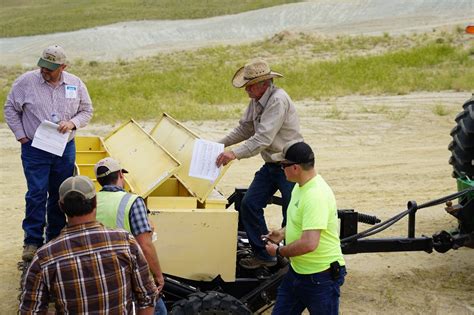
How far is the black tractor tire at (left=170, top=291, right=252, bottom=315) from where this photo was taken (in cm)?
562

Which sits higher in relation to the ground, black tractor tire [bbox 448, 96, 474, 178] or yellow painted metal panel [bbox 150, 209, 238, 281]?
black tractor tire [bbox 448, 96, 474, 178]

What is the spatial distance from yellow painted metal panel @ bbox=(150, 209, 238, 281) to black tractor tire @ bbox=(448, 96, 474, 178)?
2682 millimetres

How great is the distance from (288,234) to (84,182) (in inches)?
64.5

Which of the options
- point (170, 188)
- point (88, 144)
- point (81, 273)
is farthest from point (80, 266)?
point (88, 144)

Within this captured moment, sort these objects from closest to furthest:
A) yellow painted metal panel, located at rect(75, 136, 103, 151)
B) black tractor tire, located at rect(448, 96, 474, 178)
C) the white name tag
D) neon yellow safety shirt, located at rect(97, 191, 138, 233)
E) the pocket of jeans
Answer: neon yellow safety shirt, located at rect(97, 191, 138, 233) < the pocket of jeans < the white name tag < black tractor tire, located at rect(448, 96, 474, 178) < yellow painted metal panel, located at rect(75, 136, 103, 151)

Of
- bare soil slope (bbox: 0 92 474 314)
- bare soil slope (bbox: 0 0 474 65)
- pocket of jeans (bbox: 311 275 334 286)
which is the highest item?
bare soil slope (bbox: 0 0 474 65)

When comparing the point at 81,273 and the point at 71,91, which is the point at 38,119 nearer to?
the point at 71,91

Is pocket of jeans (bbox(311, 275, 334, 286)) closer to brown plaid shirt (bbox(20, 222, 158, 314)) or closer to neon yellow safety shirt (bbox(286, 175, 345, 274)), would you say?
neon yellow safety shirt (bbox(286, 175, 345, 274))

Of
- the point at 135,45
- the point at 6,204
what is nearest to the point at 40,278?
the point at 6,204

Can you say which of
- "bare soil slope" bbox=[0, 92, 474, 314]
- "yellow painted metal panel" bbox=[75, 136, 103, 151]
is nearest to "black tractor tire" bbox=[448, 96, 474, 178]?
"bare soil slope" bbox=[0, 92, 474, 314]

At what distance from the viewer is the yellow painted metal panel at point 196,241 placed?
5.89m

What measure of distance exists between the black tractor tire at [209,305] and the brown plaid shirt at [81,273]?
163 centimetres

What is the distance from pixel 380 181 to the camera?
11.2 meters

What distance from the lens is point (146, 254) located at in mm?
4844
